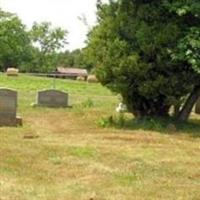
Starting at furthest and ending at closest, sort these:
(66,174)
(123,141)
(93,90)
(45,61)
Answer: (45,61), (93,90), (123,141), (66,174)

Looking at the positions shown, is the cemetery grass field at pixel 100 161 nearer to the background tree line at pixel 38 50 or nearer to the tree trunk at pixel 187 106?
the tree trunk at pixel 187 106

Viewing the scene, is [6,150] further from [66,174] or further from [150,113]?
[150,113]

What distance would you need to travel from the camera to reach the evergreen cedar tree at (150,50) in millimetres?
17750

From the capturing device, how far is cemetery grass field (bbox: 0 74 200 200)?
901 centimetres

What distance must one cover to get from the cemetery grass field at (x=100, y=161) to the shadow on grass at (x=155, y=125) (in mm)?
26

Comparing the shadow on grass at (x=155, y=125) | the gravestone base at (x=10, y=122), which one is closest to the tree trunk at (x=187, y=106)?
the shadow on grass at (x=155, y=125)

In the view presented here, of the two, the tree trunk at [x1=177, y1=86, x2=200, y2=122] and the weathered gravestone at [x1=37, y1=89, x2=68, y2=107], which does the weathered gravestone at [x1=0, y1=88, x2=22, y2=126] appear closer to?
the tree trunk at [x1=177, y1=86, x2=200, y2=122]

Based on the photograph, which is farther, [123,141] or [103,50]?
[103,50]

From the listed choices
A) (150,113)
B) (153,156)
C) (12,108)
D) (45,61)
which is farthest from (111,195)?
(45,61)

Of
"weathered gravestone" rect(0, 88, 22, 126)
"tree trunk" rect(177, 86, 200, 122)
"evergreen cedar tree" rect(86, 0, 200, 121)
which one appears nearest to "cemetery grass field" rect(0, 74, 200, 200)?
"weathered gravestone" rect(0, 88, 22, 126)

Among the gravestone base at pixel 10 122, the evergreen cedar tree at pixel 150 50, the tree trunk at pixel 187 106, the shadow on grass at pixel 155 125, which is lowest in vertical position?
the gravestone base at pixel 10 122

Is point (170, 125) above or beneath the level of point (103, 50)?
beneath

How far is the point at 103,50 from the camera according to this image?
18.6 m

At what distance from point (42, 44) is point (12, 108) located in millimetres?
80367
